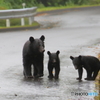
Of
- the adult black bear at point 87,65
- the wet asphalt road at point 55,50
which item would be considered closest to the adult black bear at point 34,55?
the wet asphalt road at point 55,50

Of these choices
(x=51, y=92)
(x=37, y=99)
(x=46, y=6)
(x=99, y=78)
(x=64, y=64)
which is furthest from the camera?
(x=46, y=6)

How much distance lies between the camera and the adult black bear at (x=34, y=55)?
1076 cm

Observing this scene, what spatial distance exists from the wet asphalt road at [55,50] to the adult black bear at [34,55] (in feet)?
0.83

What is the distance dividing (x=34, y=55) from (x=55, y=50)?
6.19 m

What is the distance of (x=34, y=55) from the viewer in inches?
431

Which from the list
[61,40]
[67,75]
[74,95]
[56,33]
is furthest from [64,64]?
[56,33]

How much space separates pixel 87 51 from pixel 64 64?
124 inches

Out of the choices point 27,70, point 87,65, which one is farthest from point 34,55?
point 87,65

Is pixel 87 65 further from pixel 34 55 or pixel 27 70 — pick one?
pixel 27 70

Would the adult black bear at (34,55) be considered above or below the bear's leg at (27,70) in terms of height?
above

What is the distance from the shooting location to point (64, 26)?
27125mm

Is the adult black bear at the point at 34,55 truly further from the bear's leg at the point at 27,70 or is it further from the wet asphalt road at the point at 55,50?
the wet asphalt road at the point at 55,50

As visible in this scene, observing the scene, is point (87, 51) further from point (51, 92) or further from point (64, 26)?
point (64, 26)

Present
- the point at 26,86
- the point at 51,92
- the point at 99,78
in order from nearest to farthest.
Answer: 1. the point at 51,92
2. the point at 26,86
3. the point at 99,78
